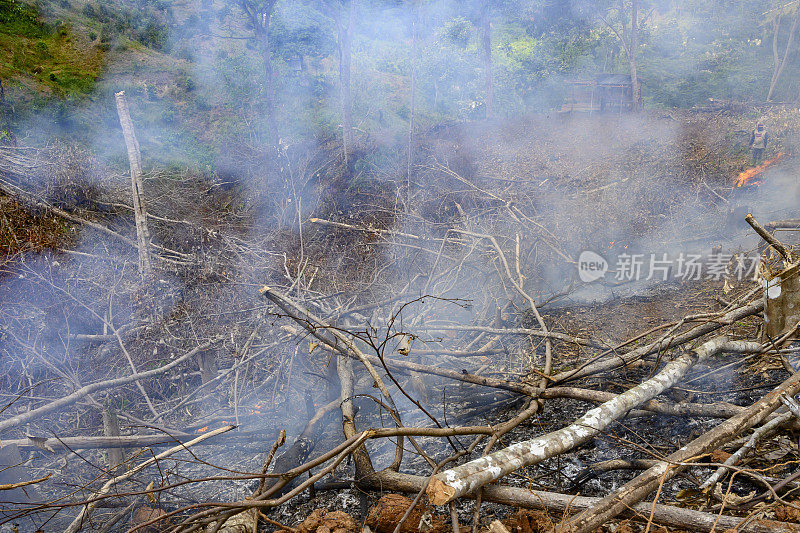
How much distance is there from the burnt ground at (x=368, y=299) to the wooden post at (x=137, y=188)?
0.27 metres

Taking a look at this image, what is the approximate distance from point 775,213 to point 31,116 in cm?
1259

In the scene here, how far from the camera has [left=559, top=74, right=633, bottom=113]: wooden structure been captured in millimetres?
14242

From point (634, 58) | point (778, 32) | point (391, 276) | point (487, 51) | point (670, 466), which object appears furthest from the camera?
point (634, 58)

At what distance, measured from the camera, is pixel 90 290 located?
5.01 m

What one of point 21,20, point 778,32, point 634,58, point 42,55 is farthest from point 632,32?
point 21,20

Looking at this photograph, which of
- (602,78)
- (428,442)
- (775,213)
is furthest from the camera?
(602,78)

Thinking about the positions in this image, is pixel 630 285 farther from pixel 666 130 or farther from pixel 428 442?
pixel 666 130

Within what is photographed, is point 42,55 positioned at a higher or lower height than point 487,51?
lower

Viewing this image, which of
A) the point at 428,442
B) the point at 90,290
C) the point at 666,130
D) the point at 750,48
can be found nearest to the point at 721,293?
the point at 428,442

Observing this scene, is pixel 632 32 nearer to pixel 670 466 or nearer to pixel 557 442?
pixel 670 466

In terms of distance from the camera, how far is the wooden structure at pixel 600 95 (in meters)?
14.2

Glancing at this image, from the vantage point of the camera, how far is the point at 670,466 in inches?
76.1

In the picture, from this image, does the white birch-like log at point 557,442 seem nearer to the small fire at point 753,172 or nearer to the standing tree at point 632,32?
the small fire at point 753,172

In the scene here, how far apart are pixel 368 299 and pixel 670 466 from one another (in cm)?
399
